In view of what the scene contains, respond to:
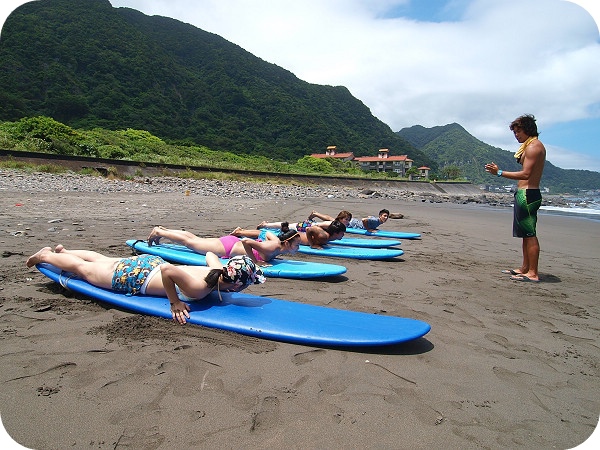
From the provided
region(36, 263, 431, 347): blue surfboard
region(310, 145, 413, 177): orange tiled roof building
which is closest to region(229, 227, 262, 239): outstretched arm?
region(36, 263, 431, 347): blue surfboard

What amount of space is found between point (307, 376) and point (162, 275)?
148 centimetres

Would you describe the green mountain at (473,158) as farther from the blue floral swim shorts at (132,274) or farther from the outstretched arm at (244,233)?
the blue floral swim shorts at (132,274)

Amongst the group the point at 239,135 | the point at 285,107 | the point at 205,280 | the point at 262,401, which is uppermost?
the point at 285,107

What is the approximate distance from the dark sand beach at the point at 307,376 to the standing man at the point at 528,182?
2.00 ft

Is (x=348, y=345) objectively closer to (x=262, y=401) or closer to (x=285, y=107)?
(x=262, y=401)

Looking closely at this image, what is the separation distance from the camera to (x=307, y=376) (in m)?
2.35

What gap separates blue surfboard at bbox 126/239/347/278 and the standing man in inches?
96.1

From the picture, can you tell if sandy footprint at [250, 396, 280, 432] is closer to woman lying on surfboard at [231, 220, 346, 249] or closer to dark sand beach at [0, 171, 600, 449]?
dark sand beach at [0, 171, 600, 449]

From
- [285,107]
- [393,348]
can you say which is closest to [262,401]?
[393,348]

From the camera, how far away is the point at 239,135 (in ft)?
258

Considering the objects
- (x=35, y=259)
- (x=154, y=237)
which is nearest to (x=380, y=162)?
(x=154, y=237)

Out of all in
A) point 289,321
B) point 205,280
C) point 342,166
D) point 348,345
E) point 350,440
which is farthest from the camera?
point 342,166

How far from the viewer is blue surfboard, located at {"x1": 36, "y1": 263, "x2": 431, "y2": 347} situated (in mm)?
2758

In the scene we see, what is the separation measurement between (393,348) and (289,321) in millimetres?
806
